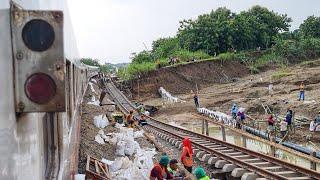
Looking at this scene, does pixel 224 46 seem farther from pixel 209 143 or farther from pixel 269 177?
pixel 269 177

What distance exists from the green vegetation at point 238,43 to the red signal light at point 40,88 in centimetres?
4571

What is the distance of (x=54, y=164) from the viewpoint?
10.6ft

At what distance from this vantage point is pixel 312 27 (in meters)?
62.9

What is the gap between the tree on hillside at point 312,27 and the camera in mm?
62188

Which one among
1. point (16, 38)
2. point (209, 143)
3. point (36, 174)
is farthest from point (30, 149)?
point (209, 143)

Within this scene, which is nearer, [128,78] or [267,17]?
[128,78]

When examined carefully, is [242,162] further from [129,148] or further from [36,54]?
[36,54]

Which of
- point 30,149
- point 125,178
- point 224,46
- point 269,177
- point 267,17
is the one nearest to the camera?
point 30,149

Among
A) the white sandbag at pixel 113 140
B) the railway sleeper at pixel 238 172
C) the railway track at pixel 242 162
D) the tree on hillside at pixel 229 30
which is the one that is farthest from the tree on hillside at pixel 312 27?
the white sandbag at pixel 113 140

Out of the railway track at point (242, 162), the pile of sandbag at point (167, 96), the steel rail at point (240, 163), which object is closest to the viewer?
the steel rail at point (240, 163)

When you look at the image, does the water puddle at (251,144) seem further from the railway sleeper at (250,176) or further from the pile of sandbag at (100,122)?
the pile of sandbag at (100,122)

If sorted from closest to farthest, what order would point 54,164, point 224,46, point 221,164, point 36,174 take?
point 36,174, point 54,164, point 221,164, point 224,46

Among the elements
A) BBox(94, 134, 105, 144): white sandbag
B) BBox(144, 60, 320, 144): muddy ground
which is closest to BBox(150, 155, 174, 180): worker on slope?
BBox(94, 134, 105, 144): white sandbag

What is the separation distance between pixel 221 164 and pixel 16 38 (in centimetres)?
1230
